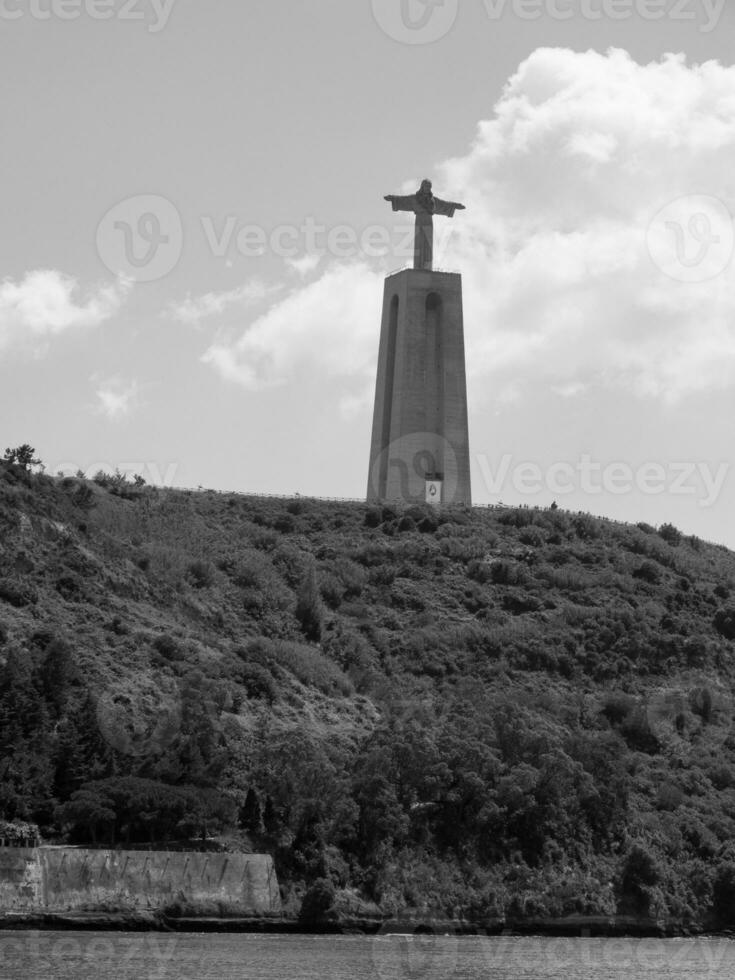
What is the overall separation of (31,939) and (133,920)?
3.70m

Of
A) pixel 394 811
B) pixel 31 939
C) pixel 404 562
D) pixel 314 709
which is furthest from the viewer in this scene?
pixel 404 562

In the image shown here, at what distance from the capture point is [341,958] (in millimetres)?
46719

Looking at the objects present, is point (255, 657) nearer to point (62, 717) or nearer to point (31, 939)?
point (62, 717)

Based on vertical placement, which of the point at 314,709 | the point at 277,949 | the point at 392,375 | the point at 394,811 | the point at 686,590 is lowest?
the point at 277,949

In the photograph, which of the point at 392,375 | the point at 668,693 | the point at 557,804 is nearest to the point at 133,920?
the point at 557,804

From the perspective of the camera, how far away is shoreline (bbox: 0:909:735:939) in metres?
49.8

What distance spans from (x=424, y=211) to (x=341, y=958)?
4435 centimetres

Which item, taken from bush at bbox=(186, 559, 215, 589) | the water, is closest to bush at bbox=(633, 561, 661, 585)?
bush at bbox=(186, 559, 215, 589)

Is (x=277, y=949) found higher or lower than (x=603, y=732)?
lower

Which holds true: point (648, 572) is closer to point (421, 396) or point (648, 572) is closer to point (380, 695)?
point (421, 396)

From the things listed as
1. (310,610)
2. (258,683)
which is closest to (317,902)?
(258,683)

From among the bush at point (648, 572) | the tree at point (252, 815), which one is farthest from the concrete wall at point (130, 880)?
the bush at point (648, 572)

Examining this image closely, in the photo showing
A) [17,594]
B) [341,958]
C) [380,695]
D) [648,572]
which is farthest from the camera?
[648,572]

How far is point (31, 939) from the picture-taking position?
47750mm
